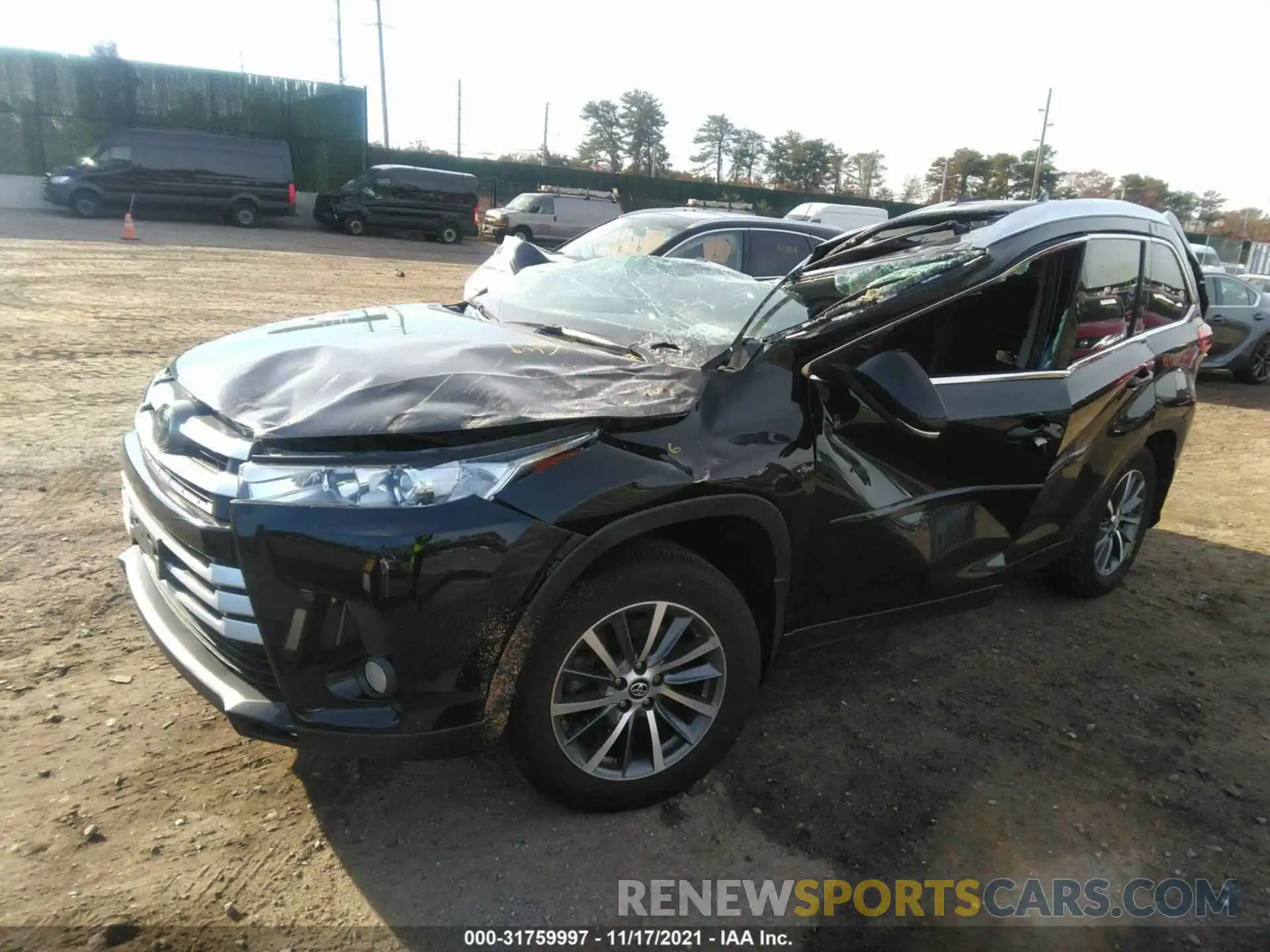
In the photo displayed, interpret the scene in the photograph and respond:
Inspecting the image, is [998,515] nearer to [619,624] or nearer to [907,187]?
[619,624]

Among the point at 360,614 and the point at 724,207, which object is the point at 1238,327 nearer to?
the point at 724,207

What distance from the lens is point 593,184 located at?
39.6 metres

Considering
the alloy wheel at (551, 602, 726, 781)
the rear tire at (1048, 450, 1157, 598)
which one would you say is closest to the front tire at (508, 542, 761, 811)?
the alloy wheel at (551, 602, 726, 781)

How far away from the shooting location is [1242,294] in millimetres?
12086

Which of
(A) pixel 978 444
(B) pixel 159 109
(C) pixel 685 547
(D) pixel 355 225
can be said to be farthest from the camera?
(B) pixel 159 109

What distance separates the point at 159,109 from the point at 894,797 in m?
32.9

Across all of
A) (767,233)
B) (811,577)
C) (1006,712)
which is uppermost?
(767,233)

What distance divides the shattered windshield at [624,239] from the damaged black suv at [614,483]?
4.28 meters

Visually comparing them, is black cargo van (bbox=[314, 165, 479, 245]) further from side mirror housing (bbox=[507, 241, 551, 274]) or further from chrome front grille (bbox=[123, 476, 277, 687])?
chrome front grille (bbox=[123, 476, 277, 687])

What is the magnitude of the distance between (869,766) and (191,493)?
234 cm

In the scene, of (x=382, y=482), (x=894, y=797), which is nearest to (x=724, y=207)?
(x=894, y=797)

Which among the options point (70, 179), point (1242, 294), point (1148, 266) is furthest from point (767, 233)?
point (70, 179)

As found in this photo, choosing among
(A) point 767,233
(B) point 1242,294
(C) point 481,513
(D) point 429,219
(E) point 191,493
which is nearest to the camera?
(C) point 481,513

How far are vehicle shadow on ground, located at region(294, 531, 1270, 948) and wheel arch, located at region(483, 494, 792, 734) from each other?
12.4 inches
